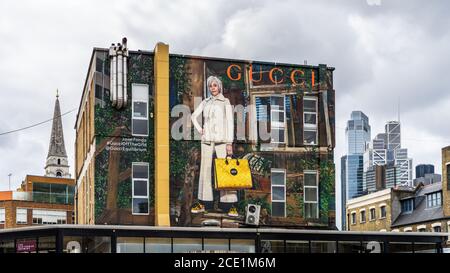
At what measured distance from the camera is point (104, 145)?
4338cm

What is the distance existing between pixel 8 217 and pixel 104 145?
62469 mm

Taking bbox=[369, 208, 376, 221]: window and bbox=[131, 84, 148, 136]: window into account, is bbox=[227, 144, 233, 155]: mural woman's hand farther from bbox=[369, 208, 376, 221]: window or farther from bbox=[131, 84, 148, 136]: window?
bbox=[369, 208, 376, 221]: window

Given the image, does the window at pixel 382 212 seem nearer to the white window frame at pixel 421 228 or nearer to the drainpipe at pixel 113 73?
the white window frame at pixel 421 228

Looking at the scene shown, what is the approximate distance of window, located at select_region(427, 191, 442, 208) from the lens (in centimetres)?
7262

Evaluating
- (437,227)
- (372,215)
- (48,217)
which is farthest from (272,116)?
(48,217)

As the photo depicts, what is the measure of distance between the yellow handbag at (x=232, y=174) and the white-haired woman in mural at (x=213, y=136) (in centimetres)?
35

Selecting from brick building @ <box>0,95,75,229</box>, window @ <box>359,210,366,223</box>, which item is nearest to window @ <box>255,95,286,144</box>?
window @ <box>359,210,366,223</box>

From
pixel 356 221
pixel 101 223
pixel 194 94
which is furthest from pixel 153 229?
pixel 356 221

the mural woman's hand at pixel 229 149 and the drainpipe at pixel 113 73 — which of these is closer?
the drainpipe at pixel 113 73

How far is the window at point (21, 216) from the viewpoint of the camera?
3969 inches

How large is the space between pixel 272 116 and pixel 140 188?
9.40 metres

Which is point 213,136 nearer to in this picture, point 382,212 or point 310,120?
point 310,120

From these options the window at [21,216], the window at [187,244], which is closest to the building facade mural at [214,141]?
the window at [187,244]
